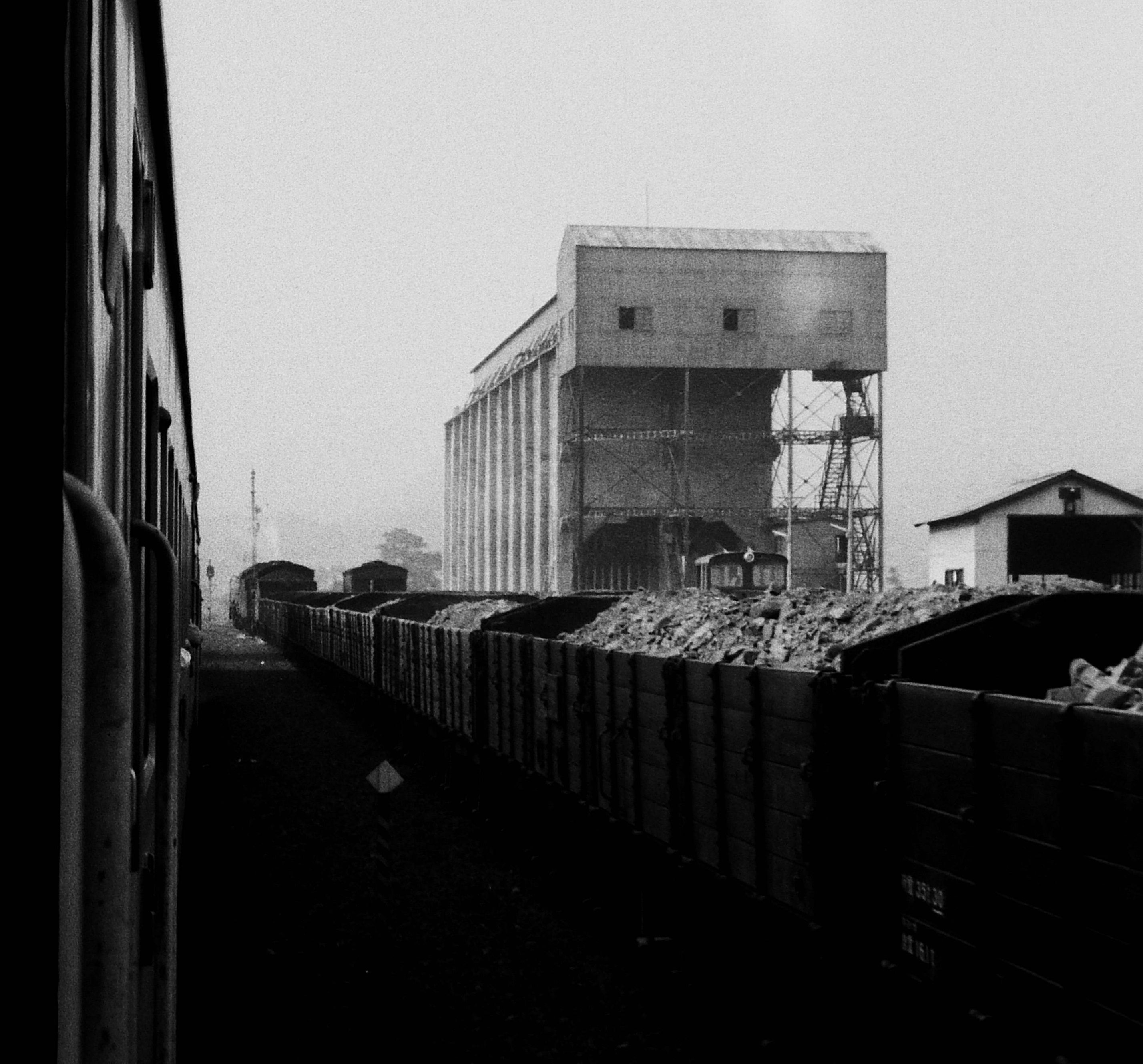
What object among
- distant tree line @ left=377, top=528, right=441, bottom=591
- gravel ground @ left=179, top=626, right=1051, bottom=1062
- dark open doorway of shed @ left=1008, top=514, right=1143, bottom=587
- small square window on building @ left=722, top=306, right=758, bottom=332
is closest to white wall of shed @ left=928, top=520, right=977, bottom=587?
dark open doorway of shed @ left=1008, top=514, right=1143, bottom=587

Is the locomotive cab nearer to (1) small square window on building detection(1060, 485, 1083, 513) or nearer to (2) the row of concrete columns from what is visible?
(2) the row of concrete columns

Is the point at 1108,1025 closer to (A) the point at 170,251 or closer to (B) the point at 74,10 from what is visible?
(B) the point at 74,10

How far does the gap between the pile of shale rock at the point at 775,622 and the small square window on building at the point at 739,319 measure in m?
36.3

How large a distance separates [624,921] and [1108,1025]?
5.55 m

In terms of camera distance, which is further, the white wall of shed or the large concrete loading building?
the large concrete loading building

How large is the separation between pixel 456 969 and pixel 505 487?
195 ft

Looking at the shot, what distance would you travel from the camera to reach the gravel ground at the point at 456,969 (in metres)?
6.54

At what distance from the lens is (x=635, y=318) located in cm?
5053

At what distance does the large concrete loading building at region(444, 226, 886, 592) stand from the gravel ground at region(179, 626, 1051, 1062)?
38.9 meters

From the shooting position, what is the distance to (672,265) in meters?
50.3

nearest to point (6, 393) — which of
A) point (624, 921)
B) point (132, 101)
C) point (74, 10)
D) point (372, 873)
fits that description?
point (74, 10)

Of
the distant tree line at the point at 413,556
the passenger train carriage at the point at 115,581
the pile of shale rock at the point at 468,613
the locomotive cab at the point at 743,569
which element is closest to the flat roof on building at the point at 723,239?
the locomotive cab at the point at 743,569

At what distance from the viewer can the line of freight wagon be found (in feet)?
13.1

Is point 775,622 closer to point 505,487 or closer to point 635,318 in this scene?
point 635,318
